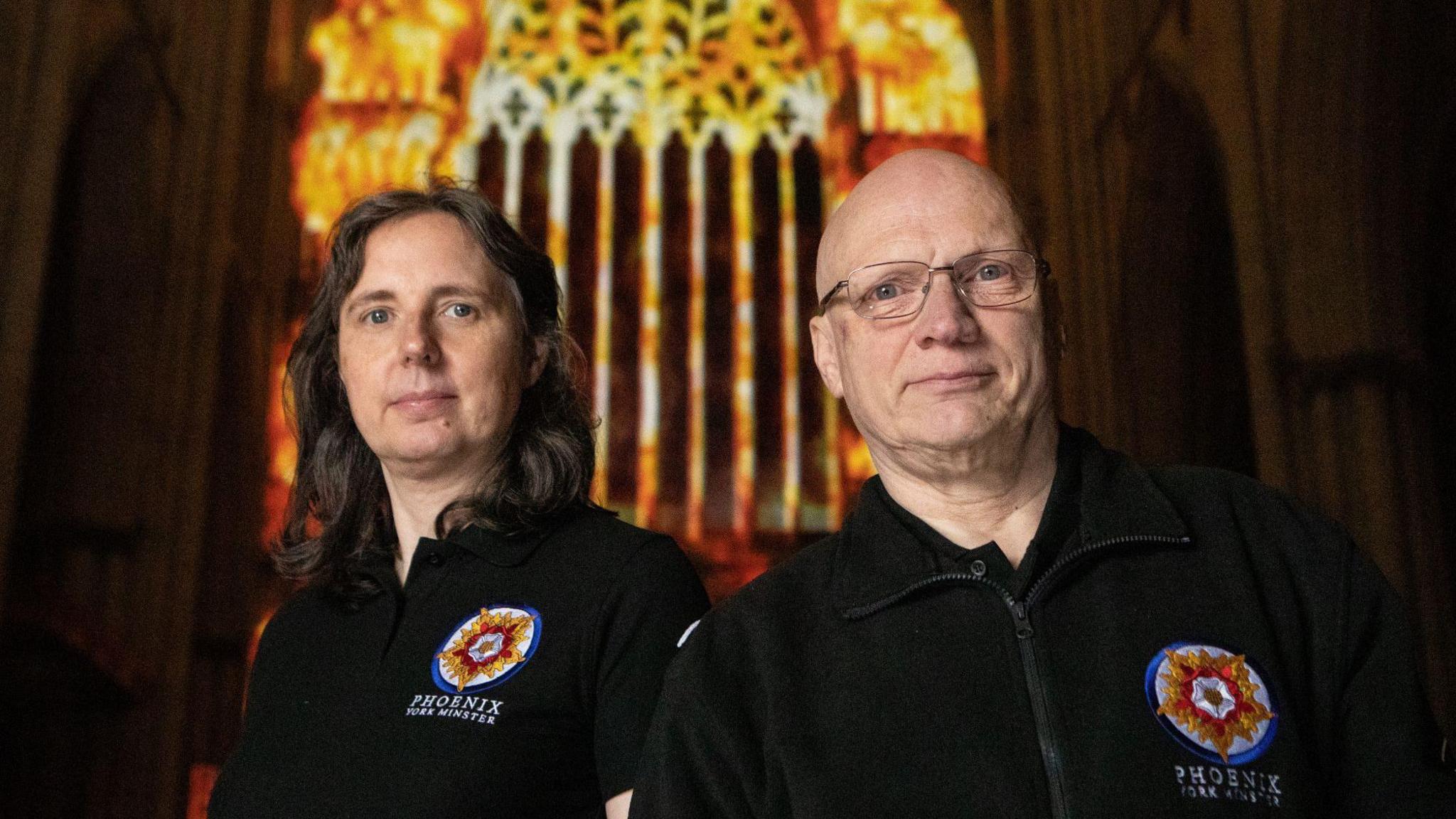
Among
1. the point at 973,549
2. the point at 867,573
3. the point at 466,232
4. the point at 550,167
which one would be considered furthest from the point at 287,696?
the point at 550,167

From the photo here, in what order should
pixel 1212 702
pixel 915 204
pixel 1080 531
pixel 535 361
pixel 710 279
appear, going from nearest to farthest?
1. pixel 1212 702
2. pixel 1080 531
3. pixel 915 204
4. pixel 535 361
5. pixel 710 279

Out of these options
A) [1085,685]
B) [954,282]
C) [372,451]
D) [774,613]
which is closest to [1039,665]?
[1085,685]

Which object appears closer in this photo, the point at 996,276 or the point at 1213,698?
the point at 1213,698

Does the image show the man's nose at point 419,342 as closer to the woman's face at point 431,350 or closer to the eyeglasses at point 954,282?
the woman's face at point 431,350

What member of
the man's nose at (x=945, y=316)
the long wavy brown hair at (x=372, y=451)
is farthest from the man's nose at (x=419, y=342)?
the man's nose at (x=945, y=316)

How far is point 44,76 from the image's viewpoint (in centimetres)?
517

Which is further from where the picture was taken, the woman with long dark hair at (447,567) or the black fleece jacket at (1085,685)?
the woman with long dark hair at (447,567)

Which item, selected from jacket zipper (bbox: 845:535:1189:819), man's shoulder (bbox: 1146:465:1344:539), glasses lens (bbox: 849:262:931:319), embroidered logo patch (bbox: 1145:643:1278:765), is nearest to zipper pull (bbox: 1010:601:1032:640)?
jacket zipper (bbox: 845:535:1189:819)

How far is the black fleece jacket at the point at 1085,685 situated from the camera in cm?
120

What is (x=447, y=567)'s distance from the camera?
1.66 meters

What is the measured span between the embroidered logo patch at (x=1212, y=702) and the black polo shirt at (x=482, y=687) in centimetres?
53

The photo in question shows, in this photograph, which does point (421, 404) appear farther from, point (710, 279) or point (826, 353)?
point (710, 279)

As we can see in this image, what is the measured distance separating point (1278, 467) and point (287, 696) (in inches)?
155

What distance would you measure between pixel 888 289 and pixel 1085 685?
46 centimetres
